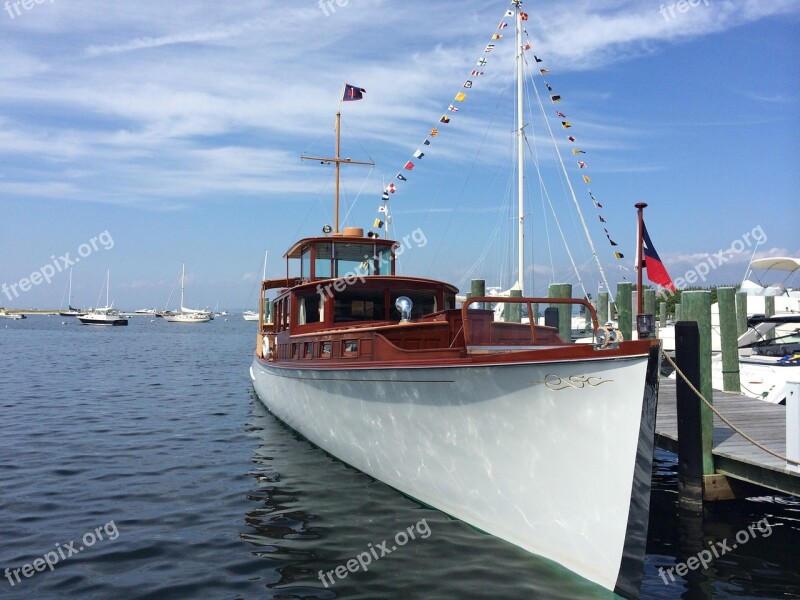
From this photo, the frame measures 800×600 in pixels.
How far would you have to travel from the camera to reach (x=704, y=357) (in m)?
8.77

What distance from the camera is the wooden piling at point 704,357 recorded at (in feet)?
26.6

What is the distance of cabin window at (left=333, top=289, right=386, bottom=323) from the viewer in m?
10.6

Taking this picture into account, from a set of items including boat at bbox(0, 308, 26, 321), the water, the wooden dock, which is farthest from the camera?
boat at bbox(0, 308, 26, 321)

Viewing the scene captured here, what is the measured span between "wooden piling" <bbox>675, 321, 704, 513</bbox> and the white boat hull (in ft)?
8.67

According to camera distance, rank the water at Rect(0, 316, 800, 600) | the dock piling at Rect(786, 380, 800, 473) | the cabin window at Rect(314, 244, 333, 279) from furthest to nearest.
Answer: the cabin window at Rect(314, 244, 333, 279) < the dock piling at Rect(786, 380, 800, 473) < the water at Rect(0, 316, 800, 600)

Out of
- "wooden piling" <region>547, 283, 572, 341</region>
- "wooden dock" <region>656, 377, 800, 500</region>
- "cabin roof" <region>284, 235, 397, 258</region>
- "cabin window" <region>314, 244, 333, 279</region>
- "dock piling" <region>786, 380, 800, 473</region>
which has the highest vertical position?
"cabin roof" <region>284, 235, 397, 258</region>

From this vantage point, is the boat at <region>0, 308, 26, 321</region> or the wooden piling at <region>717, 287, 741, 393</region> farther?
the boat at <region>0, 308, 26, 321</region>

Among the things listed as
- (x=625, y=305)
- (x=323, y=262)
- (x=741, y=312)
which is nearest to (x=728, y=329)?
(x=625, y=305)

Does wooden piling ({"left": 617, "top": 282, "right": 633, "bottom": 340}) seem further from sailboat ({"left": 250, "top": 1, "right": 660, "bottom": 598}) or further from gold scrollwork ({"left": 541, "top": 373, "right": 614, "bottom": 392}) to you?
gold scrollwork ({"left": 541, "top": 373, "right": 614, "bottom": 392})

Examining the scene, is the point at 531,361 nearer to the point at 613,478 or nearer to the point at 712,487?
the point at 613,478

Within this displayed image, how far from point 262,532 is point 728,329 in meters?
8.34

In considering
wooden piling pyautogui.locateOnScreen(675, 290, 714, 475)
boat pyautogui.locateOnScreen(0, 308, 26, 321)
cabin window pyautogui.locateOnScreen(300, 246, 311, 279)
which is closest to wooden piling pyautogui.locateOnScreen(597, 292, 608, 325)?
cabin window pyautogui.locateOnScreen(300, 246, 311, 279)

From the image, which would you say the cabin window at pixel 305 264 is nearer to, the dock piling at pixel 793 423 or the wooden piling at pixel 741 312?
the dock piling at pixel 793 423

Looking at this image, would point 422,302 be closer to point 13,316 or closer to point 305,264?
point 305,264
